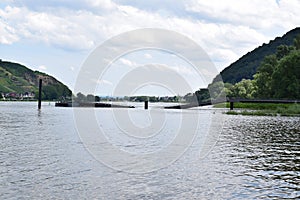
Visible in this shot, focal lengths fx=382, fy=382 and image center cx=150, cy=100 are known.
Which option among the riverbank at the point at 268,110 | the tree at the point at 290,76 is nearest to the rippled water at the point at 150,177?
the riverbank at the point at 268,110

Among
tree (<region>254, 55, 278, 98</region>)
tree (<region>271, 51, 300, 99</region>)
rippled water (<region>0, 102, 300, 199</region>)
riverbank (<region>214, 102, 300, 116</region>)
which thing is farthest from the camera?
tree (<region>254, 55, 278, 98</region>)

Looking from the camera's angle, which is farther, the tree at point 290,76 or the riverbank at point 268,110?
the tree at point 290,76

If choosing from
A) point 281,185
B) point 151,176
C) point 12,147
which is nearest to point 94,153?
point 12,147

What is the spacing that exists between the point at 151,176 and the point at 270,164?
1130 centimetres

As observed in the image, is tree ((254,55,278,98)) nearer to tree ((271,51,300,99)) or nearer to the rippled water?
tree ((271,51,300,99))

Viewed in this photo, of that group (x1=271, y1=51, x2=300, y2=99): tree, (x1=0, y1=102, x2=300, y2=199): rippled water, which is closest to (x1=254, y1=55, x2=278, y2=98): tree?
(x1=271, y1=51, x2=300, y2=99): tree

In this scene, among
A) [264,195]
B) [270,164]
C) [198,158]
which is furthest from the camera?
[198,158]

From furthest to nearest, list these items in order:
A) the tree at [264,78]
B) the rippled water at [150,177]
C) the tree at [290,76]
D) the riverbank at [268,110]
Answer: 1. the tree at [264,78]
2. the tree at [290,76]
3. the riverbank at [268,110]
4. the rippled water at [150,177]

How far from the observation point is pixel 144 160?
33312mm

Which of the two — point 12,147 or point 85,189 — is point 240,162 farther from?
point 12,147

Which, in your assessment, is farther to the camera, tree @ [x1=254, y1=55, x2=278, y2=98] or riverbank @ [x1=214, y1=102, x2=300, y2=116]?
tree @ [x1=254, y1=55, x2=278, y2=98]

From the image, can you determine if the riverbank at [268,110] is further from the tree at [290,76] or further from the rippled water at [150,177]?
the rippled water at [150,177]

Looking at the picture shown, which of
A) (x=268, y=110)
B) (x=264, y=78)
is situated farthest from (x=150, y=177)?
(x=264, y=78)

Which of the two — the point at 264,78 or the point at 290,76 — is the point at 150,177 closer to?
the point at 290,76
